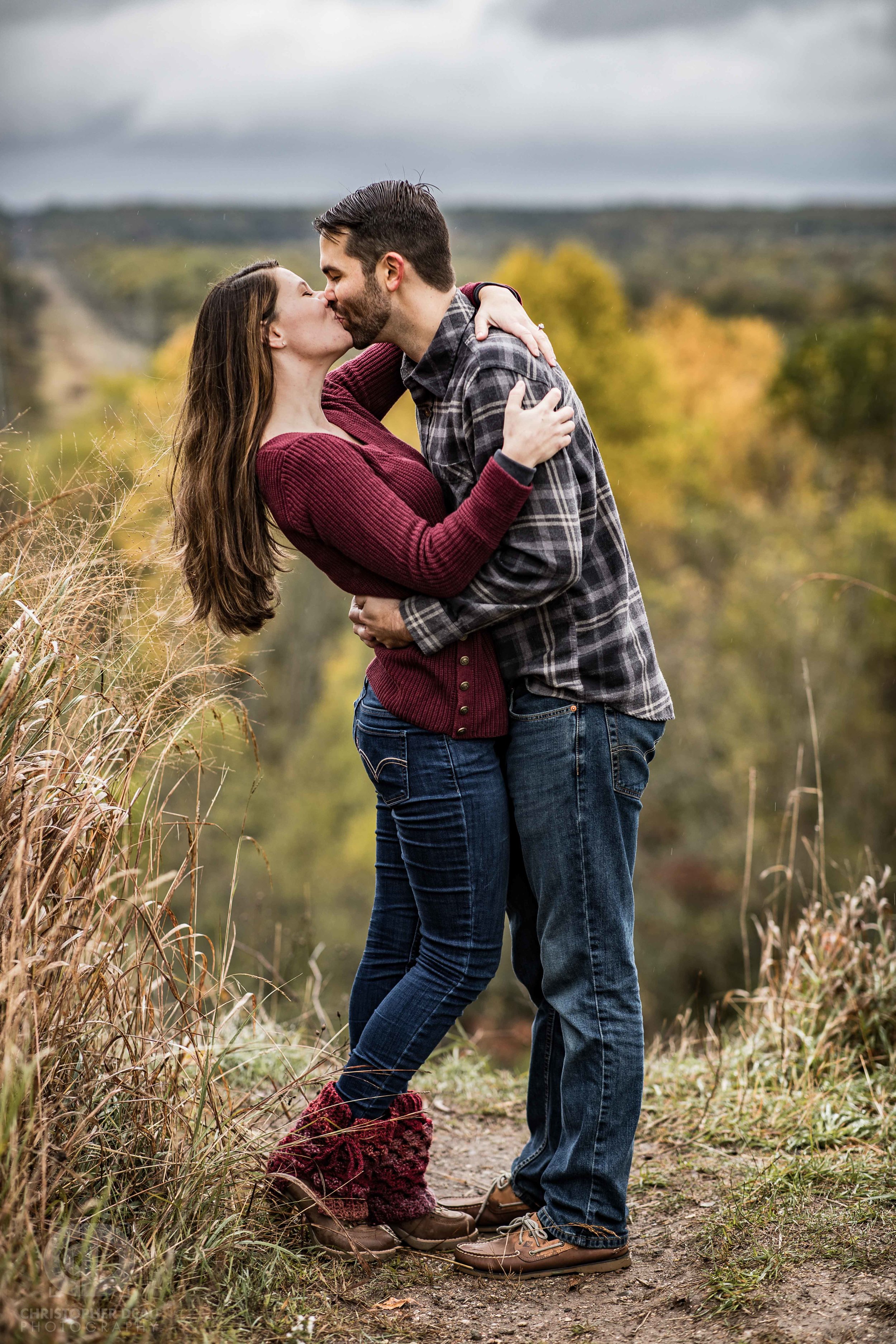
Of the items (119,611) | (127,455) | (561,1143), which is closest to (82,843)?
(119,611)

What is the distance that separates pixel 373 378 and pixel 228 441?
1.51 feet

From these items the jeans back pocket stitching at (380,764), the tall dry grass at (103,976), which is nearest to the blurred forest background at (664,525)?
the tall dry grass at (103,976)

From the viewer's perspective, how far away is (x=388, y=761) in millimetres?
2252

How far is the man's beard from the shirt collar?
0.11 m

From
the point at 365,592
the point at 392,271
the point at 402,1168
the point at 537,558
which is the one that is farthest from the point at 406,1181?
the point at 392,271

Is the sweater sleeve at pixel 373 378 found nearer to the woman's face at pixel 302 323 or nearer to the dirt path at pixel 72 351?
the woman's face at pixel 302 323

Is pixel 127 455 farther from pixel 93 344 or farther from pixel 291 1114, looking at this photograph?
pixel 93 344

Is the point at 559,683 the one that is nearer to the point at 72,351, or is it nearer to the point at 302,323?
the point at 302,323

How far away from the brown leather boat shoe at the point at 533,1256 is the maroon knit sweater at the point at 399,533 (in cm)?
108

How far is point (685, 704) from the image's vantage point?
14812 mm

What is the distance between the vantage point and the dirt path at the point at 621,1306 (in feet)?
6.86

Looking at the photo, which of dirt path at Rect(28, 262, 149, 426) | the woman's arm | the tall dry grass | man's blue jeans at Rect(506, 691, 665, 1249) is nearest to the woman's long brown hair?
the woman's arm

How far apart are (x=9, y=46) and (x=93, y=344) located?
12.5 meters

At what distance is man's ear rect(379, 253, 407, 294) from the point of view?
2.21m
